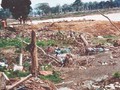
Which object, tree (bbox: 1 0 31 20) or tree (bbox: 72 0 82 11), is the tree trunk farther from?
tree (bbox: 72 0 82 11)

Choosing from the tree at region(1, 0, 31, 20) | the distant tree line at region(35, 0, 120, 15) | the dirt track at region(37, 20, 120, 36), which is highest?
the tree at region(1, 0, 31, 20)

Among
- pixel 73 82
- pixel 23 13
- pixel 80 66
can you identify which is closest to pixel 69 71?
pixel 80 66

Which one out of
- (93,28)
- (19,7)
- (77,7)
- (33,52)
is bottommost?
(77,7)

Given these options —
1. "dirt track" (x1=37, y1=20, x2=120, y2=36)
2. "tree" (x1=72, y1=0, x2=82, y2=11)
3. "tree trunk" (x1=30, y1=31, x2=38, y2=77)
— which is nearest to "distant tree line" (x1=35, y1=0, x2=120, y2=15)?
"tree" (x1=72, y1=0, x2=82, y2=11)

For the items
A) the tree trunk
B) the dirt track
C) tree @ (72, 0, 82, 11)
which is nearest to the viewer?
the tree trunk

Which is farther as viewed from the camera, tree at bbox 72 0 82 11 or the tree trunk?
tree at bbox 72 0 82 11

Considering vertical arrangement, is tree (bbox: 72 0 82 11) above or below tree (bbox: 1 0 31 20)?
below

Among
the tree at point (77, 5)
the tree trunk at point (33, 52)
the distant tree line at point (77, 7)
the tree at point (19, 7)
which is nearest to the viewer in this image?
the tree trunk at point (33, 52)

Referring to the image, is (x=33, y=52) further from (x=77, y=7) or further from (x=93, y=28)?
(x=77, y=7)

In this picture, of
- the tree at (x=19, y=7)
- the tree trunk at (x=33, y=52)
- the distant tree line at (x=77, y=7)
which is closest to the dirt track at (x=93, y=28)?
the tree at (x=19, y=7)

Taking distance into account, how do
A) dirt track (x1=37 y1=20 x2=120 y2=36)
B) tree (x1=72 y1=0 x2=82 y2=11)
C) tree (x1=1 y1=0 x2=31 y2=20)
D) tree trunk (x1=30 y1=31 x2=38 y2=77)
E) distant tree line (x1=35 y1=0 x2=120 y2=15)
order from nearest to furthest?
tree trunk (x1=30 y1=31 x2=38 y2=77)
dirt track (x1=37 y1=20 x2=120 y2=36)
tree (x1=1 y1=0 x2=31 y2=20)
distant tree line (x1=35 y1=0 x2=120 y2=15)
tree (x1=72 y1=0 x2=82 y2=11)

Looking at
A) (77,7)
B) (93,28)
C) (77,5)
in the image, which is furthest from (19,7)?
(77,5)

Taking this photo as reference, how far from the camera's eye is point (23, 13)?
1719 inches

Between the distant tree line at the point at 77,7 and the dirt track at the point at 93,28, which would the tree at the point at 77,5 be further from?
the dirt track at the point at 93,28
